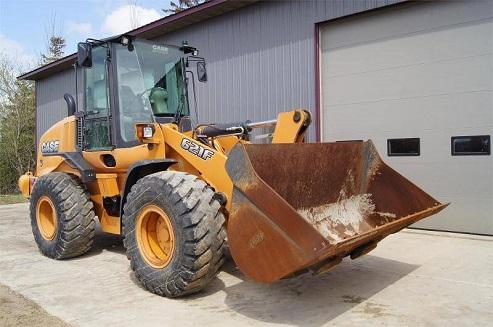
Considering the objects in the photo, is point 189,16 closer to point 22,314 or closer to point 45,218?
point 45,218

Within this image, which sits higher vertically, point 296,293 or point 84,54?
point 84,54

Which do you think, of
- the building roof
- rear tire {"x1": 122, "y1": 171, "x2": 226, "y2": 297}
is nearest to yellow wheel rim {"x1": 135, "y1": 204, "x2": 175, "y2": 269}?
rear tire {"x1": 122, "y1": 171, "x2": 226, "y2": 297}

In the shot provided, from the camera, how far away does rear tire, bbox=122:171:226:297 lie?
4.19 meters

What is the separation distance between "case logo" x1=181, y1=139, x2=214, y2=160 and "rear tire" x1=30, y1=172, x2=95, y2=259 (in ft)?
5.95

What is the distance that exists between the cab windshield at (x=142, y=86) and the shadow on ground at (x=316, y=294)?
2.05 metres

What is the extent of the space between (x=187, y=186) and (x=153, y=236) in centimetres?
82

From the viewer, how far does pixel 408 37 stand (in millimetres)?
7781

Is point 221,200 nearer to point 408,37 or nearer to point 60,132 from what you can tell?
point 60,132

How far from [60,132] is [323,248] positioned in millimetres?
4857

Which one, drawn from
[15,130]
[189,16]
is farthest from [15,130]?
[189,16]

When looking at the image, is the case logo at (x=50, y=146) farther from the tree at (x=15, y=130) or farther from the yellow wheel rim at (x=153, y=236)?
the tree at (x=15, y=130)

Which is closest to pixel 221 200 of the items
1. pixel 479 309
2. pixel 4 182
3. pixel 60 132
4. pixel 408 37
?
pixel 479 309

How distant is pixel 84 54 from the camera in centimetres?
566

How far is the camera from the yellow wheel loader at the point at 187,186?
372 centimetres
